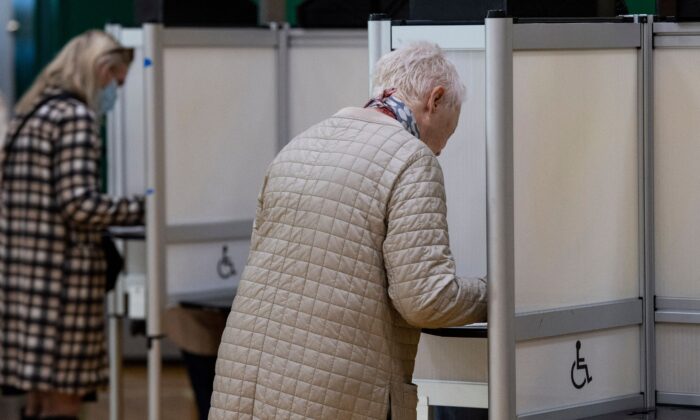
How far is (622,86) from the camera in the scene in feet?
8.69

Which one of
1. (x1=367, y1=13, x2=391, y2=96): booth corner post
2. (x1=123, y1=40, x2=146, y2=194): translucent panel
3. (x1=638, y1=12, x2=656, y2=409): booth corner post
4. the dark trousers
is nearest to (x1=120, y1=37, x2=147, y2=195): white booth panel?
(x1=123, y1=40, x2=146, y2=194): translucent panel

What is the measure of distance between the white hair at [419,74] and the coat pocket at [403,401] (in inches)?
20.6

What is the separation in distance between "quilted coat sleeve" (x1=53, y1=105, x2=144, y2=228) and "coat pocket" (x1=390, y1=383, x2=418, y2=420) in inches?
74.9

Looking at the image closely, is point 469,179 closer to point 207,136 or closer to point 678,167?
point 678,167

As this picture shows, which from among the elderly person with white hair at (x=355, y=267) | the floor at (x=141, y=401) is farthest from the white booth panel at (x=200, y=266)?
the elderly person with white hair at (x=355, y=267)

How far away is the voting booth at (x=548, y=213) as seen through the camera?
2412mm

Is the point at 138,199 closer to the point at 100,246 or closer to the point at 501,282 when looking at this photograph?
the point at 100,246

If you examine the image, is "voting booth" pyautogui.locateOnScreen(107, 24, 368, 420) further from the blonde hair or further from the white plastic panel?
the white plastic panel

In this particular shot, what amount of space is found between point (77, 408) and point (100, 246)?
53cm

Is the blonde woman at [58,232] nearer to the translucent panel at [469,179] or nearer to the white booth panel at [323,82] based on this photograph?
the white booth panel at [323,82]

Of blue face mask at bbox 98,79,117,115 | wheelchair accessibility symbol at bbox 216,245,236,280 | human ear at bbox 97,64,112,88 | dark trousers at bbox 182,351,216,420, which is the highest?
human ear at bbox 97,64,112,88

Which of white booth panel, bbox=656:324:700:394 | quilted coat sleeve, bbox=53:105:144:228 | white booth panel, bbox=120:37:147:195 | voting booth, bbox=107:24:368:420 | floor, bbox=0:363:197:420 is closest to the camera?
white booth panel, bbox=656:324:700:394

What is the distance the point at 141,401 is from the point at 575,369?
383cm

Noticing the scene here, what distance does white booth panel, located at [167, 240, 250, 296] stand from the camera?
14.0 ft
